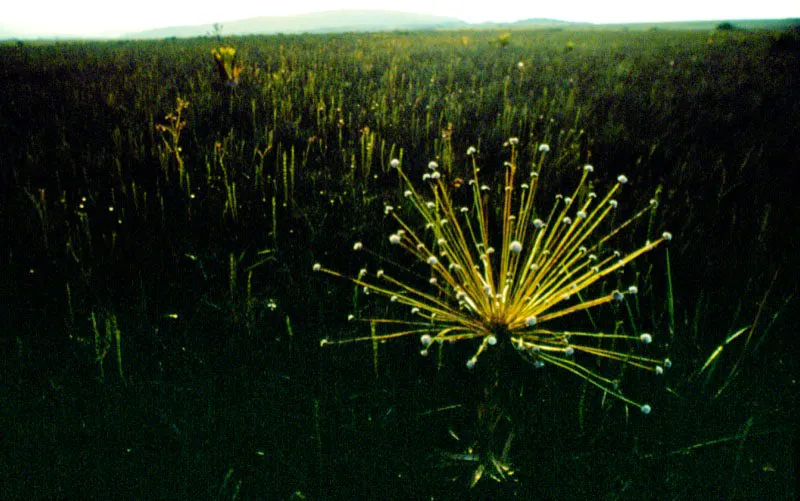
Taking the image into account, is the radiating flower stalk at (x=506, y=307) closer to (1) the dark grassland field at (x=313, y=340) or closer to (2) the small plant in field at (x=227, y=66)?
(1) the dark grassland field at (x=313, y=340)

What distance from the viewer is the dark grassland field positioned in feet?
3.50

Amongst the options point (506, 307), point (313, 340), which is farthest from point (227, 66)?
point (506, 307)

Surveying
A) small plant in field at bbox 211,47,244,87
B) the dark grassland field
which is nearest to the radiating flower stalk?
the dark grassland field

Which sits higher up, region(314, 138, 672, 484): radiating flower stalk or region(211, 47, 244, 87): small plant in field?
region(211, 47, 244, 87): small plant in field

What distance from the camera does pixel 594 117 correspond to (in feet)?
12.2

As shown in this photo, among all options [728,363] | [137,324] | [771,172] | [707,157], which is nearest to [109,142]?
[137,324]

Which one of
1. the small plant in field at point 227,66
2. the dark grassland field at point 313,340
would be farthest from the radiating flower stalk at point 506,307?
the small plant in field at point 227,66

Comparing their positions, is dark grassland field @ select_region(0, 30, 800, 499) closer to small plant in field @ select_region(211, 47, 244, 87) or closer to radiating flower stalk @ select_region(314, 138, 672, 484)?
radiating flower stalk @ select_region(314, 138, 672, 484)

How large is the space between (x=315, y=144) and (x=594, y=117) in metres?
2.36

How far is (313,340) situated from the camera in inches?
56.1

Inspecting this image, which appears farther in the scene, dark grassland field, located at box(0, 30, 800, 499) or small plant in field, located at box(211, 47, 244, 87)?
small plant in field, located at box(211, 47, 244, 87)

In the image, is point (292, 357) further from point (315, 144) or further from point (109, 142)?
point (109, 142)

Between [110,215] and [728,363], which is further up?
[110,215]

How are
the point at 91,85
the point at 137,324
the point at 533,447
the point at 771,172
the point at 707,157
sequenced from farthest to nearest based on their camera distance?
1. the point at 91,85
2. the point at 707,157
3. the point at 771,172
4. the point at 137,324
5. the point at 533,447
